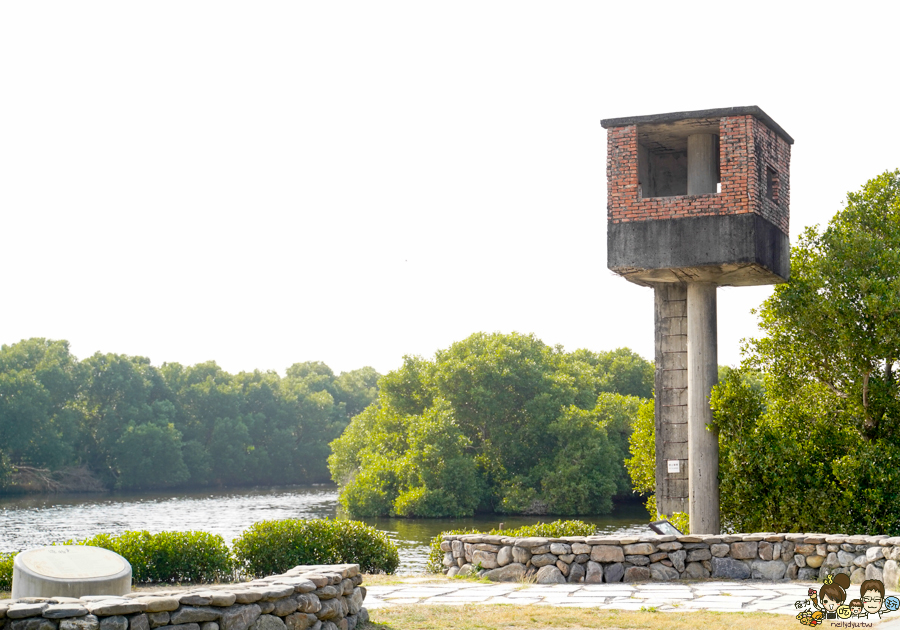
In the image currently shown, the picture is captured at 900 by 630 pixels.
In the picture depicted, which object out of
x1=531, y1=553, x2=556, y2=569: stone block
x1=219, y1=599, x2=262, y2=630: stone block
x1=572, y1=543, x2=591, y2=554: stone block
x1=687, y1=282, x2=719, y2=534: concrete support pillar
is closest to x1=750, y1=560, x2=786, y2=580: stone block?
x1=572, y1=543, x2=591, y2=554: stone block

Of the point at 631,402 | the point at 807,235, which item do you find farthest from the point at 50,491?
the point at 807,235

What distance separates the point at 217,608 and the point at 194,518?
3694 cm

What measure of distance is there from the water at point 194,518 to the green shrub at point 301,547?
7501 millimetres

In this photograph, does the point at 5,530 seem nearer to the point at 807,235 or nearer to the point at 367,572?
the point at 367,572

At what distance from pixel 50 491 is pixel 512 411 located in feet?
102

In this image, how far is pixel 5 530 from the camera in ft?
115

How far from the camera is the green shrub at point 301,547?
45.2ft

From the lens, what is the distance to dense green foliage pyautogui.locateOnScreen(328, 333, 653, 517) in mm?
42625

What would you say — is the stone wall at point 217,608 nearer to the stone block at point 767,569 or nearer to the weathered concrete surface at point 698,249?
the stone block at point 767,569

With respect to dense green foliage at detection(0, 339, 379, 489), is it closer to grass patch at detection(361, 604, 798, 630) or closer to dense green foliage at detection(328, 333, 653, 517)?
dense green foliage at detection(328, 333, 653, 517)

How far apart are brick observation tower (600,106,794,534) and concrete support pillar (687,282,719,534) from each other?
0.02m

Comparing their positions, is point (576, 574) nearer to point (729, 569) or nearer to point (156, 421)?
point (729, 569)

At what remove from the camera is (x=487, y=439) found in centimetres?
4700

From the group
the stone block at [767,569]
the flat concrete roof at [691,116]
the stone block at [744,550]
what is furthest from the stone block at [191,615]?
the flat concrete roof at [691,116]
